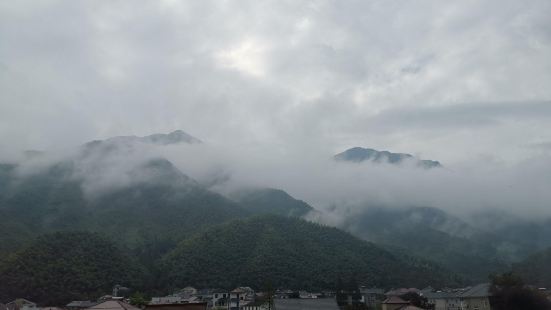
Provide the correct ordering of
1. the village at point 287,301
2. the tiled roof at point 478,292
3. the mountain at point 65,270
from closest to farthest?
1. the village at point 287,301
2. the tiled roof at point 478,292
3. the mountain at point 65,270

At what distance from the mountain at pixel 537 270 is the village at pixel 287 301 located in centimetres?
1337

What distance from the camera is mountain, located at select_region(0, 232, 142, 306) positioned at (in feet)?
229

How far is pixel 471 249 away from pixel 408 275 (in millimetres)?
61034

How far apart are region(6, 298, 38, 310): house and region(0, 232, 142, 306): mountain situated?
2.96 metres

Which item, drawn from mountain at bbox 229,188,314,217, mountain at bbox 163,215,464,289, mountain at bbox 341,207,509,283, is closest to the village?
→ mountain at bbox 163,215,464,289

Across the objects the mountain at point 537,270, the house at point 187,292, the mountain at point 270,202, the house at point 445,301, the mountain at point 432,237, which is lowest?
the house at point 445,301

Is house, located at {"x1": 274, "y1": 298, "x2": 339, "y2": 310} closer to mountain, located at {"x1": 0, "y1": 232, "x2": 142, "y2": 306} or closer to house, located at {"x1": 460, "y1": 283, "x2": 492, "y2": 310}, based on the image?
house, located at {"x1": 460, "y1": 283, "x2": 492, "y2": 310}

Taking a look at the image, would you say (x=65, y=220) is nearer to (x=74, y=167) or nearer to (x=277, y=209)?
(x=74, y=167)

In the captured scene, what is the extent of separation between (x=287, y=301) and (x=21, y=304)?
116ft

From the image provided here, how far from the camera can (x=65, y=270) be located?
246 feet

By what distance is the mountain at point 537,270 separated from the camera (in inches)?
3148

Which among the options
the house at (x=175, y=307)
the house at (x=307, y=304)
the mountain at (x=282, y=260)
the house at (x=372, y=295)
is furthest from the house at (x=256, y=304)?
the house at (x=175, y=307)

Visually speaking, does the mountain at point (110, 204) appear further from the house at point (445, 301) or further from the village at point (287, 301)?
the house at point (445, 301)

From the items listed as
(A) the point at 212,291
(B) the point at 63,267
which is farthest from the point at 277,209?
(B) the point at 63,267
